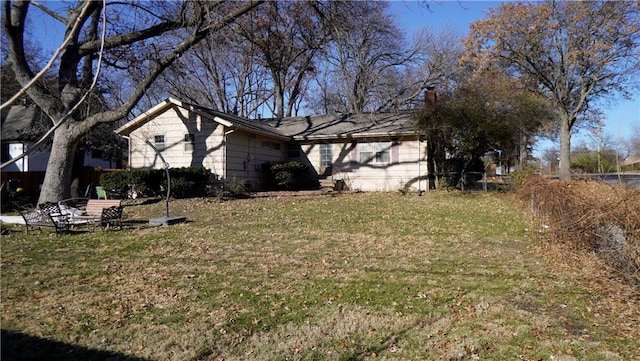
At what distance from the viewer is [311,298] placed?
5.89m

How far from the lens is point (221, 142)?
19156 millimetres

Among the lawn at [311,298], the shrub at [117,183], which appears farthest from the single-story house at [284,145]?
the lawn at [311,298]

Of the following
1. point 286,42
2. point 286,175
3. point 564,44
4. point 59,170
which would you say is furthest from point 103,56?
point 564,44

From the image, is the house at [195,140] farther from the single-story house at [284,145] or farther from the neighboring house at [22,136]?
the neighboring house at [22,136]

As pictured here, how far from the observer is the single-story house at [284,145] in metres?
19.5

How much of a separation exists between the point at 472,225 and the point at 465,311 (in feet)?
20.9

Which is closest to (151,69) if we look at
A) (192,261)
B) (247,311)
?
(192,261)

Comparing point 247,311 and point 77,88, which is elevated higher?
point 77,88

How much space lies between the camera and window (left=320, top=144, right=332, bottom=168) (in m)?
23.3

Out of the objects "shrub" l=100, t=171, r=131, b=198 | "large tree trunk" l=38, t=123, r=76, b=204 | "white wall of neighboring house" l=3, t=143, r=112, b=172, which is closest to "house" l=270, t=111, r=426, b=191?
"shrub" l=100, t=171, r=131, b=198

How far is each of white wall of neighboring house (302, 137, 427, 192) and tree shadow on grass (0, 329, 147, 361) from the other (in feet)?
60.7

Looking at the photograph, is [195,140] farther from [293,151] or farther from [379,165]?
[379,165]

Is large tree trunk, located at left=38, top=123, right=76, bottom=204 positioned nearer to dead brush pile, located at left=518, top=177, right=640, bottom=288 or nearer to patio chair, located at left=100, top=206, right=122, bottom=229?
patio chair, located at left=100, top=206, right=122, bottom=229

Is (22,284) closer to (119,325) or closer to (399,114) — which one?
(119,325)
